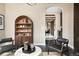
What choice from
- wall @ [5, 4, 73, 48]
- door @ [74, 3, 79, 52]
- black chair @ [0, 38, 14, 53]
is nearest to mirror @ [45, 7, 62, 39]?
wall @ [5, 4, 73, 48]

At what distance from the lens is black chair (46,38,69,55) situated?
6.91ft

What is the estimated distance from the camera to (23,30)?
7.16ft

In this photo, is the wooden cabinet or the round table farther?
the wooden cabinet

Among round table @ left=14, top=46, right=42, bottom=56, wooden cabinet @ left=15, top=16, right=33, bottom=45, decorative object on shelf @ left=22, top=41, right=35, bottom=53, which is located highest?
wooden cabinet @ left=15, top=16, right=33, bottom=45

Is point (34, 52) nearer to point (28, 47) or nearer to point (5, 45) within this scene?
point (28, 47)

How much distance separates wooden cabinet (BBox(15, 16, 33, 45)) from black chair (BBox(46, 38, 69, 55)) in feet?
1.08

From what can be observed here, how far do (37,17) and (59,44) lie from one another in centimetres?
60

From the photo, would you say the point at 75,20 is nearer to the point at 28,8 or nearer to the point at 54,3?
the point at 54,3

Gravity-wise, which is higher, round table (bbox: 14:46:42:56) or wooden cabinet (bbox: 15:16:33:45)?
wooden cabinet (bbox: 15:16:33:45)

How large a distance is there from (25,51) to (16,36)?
1.00 feet

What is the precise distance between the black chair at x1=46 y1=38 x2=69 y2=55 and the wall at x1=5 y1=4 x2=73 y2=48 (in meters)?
0.08

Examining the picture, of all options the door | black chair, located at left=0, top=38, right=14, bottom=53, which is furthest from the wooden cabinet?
the door

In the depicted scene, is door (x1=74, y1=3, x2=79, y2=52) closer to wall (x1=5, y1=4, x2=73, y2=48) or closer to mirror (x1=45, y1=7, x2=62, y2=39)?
wall (x1=5, y1=4, x2=73, y2=48)

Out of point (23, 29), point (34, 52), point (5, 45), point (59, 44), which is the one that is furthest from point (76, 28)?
point (5, 45)
